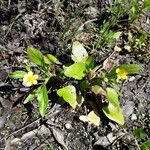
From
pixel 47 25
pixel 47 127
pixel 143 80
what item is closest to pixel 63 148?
pixel 47 127

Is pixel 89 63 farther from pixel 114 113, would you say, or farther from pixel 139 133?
pixel 139 133

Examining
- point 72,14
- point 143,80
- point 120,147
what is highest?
point 72,14

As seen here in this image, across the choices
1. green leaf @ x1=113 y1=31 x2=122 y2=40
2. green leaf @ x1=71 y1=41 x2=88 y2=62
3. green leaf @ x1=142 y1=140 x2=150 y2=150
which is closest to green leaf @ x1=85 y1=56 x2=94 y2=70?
green leaf @ x1=71 y1=41 x2=88 y2=62

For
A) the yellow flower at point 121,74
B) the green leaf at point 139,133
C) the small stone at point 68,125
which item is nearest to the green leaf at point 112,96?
the yellow flower at point 121,74

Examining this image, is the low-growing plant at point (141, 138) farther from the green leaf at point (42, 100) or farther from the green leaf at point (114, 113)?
the green leaf at point (42, 100)

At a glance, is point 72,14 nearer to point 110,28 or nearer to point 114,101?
point 110,28

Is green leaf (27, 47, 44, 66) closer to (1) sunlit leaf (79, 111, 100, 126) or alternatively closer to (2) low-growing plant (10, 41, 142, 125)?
(2) low-growing plant (10, 41, 142, 125)

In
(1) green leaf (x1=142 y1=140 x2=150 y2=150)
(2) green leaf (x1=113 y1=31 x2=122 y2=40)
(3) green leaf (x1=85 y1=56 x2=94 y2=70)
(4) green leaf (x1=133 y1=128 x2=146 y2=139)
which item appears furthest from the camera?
(2) green leaf (x1=113 y1=31 x2=122 y2=40)
